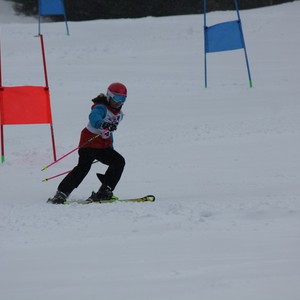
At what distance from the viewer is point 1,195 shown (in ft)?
21.2

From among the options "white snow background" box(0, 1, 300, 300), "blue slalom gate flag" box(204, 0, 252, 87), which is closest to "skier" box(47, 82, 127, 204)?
"white snow background" box(0, 1, 300, 300)

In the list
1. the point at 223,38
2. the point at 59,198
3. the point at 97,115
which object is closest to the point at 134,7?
the point at 223,38

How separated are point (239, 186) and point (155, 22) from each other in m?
14.2

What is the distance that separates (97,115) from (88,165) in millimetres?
550

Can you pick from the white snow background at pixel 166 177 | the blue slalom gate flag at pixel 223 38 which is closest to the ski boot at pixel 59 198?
the white snow background at pixel 166 177

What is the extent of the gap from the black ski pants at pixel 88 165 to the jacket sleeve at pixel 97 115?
321mm

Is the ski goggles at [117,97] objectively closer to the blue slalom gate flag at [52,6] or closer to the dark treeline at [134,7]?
the blue slalom gate flag at [52,6]

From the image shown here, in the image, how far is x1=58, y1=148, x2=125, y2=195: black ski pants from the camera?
598 cm

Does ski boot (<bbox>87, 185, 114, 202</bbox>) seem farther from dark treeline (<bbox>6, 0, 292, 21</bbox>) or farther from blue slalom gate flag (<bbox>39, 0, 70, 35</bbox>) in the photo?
dark treeline (<bbox>6, 0, 292, 21</bbox>)

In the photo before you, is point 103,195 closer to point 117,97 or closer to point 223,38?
point 117,97

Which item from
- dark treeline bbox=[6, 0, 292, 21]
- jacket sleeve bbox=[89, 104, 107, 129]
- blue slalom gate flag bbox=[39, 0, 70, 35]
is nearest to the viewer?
jacket sleeve bbox=[89, 104, 107, 129]

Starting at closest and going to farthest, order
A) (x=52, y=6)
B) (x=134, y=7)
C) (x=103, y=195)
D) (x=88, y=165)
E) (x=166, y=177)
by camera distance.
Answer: (x=103, y=195), (x=88, y=165), (x=166, y=177), (x=52, y=6), (x=134, y=7)

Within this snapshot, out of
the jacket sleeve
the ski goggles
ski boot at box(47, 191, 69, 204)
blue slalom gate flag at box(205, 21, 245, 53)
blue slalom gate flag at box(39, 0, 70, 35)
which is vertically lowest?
ski boot at box(47, 191, 69, 204)

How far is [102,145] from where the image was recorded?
19.6 feet
